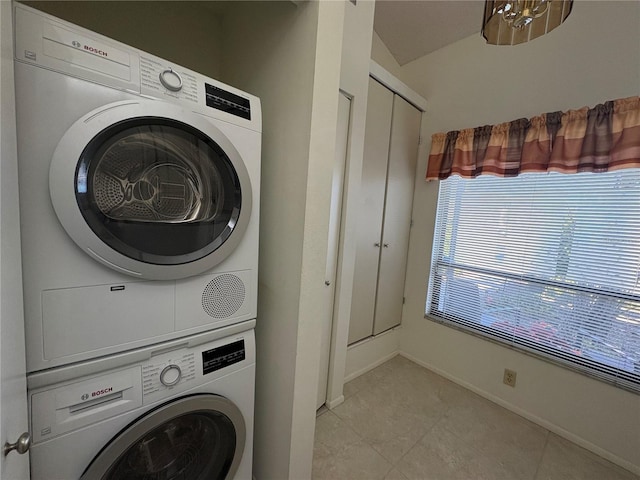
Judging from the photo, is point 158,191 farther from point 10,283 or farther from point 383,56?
point 383,56

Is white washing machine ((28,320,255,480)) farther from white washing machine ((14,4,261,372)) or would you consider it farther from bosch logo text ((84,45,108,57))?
bosch logo text ((84,45,108,57))

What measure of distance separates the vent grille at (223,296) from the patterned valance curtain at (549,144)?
1.90 m

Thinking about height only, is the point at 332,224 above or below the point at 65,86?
below

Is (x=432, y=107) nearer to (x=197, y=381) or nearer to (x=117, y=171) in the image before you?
(x=117, y=171)

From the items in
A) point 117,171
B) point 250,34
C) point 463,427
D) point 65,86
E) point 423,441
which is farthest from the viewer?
point 463,427

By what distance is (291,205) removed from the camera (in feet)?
3.07

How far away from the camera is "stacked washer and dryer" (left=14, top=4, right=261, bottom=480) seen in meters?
0.56

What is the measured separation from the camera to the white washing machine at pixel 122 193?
0.55 metres

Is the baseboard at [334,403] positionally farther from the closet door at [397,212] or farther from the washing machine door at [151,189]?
the washing machine door at [151,189]

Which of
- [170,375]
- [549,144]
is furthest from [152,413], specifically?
[549,144]

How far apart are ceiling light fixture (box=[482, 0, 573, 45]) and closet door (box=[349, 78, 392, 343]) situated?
0.90 meters

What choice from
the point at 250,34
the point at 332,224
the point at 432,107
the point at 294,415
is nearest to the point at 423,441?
the point at 294,415

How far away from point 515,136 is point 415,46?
118cm

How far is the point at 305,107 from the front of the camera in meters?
0.87
